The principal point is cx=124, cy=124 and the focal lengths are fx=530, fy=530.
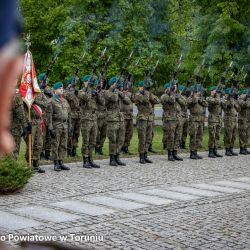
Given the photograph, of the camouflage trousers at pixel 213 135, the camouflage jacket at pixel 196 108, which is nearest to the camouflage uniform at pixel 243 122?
the camouflage trousers at pixel 213 135

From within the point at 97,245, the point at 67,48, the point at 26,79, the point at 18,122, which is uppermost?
the point at 67,48

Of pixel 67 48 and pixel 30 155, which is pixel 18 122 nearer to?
pixel 30 155

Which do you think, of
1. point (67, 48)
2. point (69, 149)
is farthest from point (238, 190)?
point (67, 48)

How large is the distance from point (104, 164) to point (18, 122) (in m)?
3.15

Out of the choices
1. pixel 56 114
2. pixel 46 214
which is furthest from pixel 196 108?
pixel 46 214

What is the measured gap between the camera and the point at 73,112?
14.9m

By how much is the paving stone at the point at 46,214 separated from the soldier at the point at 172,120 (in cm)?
764

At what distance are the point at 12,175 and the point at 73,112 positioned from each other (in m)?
6.52

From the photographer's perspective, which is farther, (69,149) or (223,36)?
(223,36)

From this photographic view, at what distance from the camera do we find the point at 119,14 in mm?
24969

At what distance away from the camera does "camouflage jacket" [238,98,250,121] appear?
17219 mm

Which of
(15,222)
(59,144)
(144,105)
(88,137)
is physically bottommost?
(15,222)

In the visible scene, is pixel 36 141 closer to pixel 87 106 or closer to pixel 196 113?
pixel 87 106

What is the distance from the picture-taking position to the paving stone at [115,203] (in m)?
7.61
